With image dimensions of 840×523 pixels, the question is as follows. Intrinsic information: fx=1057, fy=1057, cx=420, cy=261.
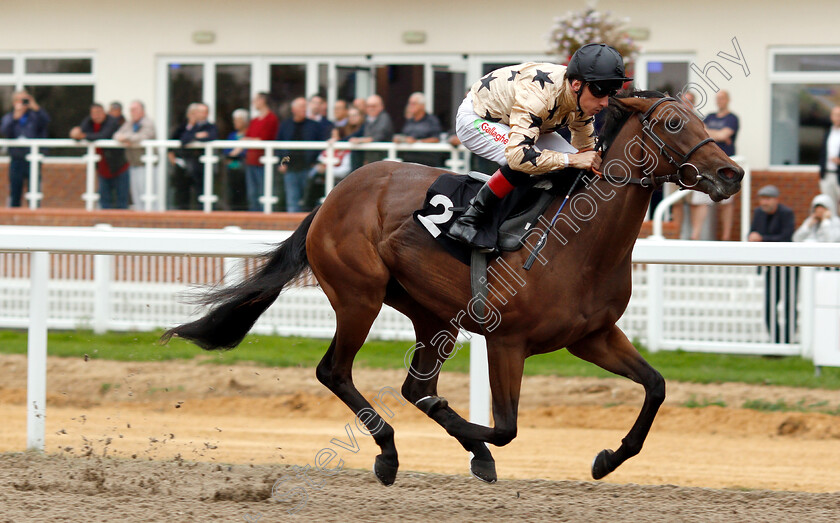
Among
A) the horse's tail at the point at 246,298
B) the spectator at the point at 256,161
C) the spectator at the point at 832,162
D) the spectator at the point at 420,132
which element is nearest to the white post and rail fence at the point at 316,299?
the horse's tail at the point at 246,298

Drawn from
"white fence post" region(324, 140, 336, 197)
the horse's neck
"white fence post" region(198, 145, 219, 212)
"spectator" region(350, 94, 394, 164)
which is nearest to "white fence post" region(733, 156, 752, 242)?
"spectator" region(350, 94, 394, 164)

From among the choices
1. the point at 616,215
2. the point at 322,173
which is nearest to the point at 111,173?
the point at 322,173

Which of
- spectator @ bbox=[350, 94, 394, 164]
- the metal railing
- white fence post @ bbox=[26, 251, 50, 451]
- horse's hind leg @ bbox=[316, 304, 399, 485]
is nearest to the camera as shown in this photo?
horse's hind leg @ bbox=[316, 304, 399, 485]

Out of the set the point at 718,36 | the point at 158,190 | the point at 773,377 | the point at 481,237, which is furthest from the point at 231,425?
the point at 718,36

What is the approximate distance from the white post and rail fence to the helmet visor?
1.83 meters

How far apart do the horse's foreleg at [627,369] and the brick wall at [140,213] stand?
6107 mm

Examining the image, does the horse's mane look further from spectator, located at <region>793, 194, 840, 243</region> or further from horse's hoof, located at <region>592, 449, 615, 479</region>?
spectator, located at <region>793, 194, 840, 243</region>

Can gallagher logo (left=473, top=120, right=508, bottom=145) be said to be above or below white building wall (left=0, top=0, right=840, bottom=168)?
below

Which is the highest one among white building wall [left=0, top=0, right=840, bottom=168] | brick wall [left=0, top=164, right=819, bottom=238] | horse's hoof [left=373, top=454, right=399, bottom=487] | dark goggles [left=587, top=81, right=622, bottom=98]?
white building wall [left=0, top=0, right=840, bottom=168]

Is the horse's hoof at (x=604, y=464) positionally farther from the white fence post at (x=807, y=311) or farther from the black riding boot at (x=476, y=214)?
the white fence post at (x=807, y=311)

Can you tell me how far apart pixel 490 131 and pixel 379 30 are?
8.23m

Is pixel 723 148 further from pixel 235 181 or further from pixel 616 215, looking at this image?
pixel 616 215

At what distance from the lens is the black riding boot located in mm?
4133

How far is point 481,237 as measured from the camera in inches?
162
